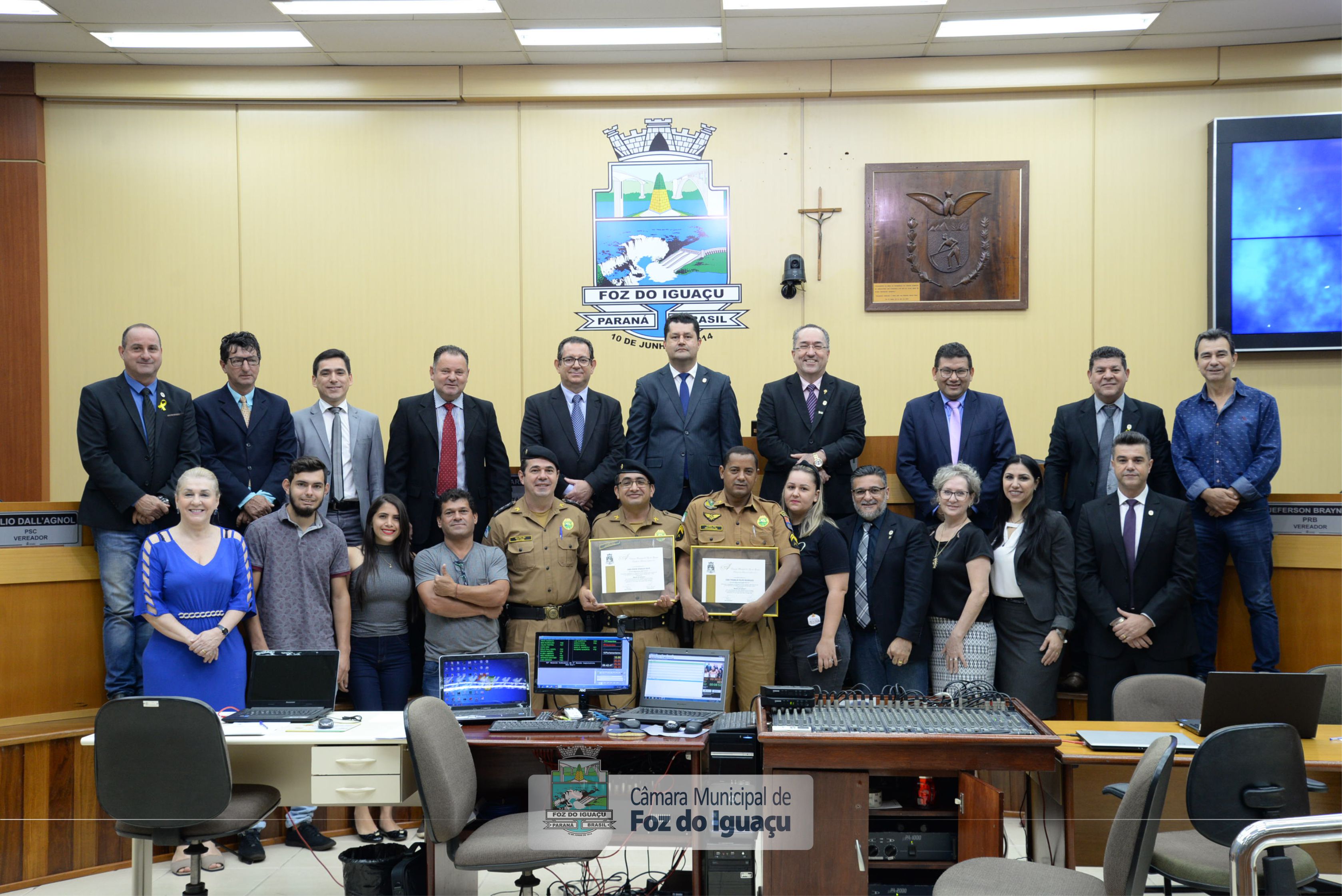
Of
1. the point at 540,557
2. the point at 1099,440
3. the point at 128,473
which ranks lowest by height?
the point at 540,557

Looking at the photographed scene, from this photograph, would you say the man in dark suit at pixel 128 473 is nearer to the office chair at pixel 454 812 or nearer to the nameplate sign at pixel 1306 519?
the office chair at pixel 454 812

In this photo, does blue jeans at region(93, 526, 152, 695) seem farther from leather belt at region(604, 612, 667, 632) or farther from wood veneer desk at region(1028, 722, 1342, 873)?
wood veneer desk at region(1028, 722, 1342, 873)

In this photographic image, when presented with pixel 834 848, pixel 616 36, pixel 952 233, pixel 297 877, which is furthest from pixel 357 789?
pixel 952 233

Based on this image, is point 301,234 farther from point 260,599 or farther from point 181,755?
point 181,755

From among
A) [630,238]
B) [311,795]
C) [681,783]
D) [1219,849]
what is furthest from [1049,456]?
[311,795]

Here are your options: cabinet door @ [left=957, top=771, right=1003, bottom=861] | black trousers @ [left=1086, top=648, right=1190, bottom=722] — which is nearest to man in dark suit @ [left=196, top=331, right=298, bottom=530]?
cabinet door @ [left=957, top=771, right=1003, bottom=861]

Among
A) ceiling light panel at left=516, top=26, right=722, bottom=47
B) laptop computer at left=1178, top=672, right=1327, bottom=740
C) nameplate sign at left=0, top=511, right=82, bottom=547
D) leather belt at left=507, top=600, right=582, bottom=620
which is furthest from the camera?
ceiling light panel at left=516, top=26, right=722, bottom=47

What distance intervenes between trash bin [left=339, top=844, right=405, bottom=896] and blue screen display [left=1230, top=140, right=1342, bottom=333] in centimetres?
641

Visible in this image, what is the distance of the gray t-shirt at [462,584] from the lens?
15.6 ft

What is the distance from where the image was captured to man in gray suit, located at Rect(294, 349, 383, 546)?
17.4 ft

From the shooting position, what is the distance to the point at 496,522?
502cm

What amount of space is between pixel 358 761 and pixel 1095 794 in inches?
115

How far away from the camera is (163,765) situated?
3664 mm

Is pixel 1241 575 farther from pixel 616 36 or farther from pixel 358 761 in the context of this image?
pixel 616 36
